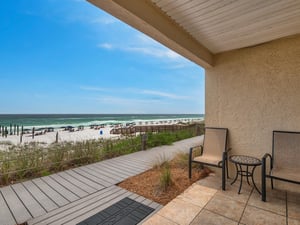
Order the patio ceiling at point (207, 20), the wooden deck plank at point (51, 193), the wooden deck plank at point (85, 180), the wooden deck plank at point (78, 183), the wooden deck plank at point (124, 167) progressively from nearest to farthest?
1. the patio ceiling at point (207, 20)
2. the wooden deck plank at point (51, 193)
3. the wooden deck plank at point (78, 183)
4. the wooden deck plank at point (85, 180)
5. the wooden deck plank at point (124, 167)

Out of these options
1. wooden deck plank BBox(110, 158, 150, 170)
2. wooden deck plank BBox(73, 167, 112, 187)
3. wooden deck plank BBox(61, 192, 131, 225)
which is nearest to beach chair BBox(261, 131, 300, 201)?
wooden deck plank BBox(61, 192, 131, 225)

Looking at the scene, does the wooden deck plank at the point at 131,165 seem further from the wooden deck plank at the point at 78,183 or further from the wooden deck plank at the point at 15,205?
the wooden deck plank at the point at 15,205

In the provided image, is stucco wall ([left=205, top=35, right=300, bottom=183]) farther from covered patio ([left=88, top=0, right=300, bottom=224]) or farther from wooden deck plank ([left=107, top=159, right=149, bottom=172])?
wooden deck plank ([left=107, top=159, right=149, bottom=172])

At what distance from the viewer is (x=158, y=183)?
2850 millimetres

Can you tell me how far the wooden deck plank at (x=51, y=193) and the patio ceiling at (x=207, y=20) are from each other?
2.58m

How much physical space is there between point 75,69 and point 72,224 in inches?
1192

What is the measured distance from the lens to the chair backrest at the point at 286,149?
247 centimetres

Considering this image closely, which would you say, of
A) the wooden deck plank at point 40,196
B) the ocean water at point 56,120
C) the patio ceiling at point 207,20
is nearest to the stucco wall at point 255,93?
the patio ceiling at point 207,20

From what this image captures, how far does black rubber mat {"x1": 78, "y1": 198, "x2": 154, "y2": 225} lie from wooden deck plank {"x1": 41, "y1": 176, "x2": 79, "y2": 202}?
2.15ft

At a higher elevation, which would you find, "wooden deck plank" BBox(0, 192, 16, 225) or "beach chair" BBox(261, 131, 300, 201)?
"beach chair" BBox(261, 131, 300, 201)

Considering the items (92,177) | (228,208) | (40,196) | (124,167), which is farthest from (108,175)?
(228,208)

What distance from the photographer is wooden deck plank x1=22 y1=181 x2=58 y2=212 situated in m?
2.15

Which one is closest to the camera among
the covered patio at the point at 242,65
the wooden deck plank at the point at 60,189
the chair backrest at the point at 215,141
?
the covered patio at the point at 242,65

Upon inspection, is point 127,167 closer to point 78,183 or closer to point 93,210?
point 78,183
